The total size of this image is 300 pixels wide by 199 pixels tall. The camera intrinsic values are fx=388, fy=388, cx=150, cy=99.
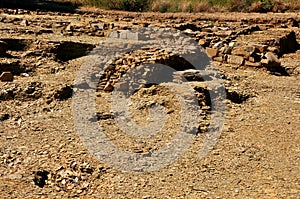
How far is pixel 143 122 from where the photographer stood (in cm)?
438

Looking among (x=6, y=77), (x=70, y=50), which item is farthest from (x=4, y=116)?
(x=70, y=50)

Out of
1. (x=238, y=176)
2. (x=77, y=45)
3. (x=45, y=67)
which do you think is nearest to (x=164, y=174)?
(x=238, y=176)

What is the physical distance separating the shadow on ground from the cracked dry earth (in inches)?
224

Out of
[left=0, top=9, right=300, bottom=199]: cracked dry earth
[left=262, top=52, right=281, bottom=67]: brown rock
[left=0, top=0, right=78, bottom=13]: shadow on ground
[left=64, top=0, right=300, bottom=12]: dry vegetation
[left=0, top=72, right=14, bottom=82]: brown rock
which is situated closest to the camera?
[left=0, top=9, right=300, bottom=199]: cracked dry earth

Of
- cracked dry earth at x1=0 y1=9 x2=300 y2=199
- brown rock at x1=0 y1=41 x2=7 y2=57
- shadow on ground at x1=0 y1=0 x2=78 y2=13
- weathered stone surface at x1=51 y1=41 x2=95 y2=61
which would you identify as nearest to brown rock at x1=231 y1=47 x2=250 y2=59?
cracked dry earth at x1=0 y1=9 x2=300 y2=199

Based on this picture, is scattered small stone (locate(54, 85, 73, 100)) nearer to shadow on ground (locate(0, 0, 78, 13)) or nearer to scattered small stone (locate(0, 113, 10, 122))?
scattered small stone (locate(0, 113, 10, 122))

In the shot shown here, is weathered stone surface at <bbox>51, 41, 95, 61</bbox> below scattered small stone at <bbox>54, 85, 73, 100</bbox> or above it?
above

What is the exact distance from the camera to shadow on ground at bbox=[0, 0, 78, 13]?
522 inches

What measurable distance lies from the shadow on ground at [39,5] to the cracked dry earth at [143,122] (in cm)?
570

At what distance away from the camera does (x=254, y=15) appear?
11.8 m

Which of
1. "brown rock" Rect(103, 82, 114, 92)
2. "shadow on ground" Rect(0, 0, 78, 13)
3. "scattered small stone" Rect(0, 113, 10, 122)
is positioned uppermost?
"shadow on ground" Rect(0, 0, 78, 13)

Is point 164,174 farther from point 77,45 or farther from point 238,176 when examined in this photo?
point 77,45

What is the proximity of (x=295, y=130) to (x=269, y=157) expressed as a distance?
83 cm

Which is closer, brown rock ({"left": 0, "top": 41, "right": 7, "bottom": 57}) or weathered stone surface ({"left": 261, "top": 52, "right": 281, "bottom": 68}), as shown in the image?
brown rock ({"left": 0, "top": 41, "right": 7, "bottom": 57})
